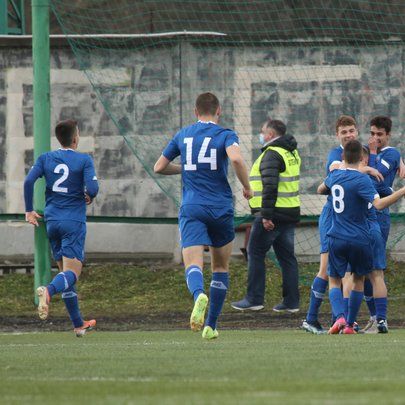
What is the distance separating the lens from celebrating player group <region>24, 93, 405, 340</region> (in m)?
11.5

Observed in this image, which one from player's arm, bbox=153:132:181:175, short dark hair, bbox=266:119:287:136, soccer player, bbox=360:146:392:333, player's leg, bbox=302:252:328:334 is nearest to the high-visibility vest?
short dark hair, bbox=266:119:287:136

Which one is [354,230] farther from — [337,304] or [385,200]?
[337,304]

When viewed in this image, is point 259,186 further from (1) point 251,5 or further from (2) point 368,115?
(1) point 251,5

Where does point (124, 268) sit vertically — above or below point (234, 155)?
below

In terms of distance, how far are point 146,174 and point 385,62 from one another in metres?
3.35

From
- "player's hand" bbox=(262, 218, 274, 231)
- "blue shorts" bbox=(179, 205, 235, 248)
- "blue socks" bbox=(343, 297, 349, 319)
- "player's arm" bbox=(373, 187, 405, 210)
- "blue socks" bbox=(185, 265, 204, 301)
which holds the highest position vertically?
"player's arm" bbox=(373, 187, 405, 210)

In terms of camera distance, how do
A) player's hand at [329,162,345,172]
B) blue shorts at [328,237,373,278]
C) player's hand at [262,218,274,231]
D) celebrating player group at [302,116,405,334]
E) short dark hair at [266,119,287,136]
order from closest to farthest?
celebrating player group at [302,116,405,334] → blue shorts at [328,237,373,278] → player's hand at [329,162,345,172] → player's hand at [262,218,274,231] → short dark hair at [266,119,287,136]

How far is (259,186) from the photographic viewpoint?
16141 millimetres

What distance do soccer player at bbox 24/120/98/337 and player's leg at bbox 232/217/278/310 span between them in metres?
3.26

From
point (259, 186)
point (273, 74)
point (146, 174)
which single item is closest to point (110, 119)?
point (146, 174)

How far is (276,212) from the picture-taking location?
631 inches

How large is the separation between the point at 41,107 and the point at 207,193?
5.96m

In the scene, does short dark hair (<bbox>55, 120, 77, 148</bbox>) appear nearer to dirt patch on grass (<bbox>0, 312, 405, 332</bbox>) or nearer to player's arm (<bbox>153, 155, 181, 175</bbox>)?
player's arm (<bbox>153, 155, 181, 175</bbox>)

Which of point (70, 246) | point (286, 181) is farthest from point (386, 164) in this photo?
point (70, 246)
